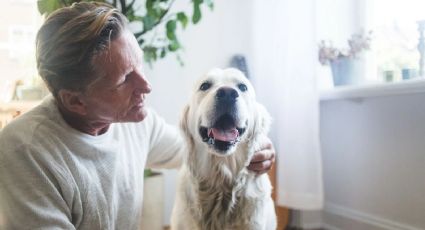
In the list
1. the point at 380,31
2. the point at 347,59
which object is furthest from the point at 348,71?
A: the point at 380,31

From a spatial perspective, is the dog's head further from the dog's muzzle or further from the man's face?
the man's face

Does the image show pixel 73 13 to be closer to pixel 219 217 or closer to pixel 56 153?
pixel 56 153

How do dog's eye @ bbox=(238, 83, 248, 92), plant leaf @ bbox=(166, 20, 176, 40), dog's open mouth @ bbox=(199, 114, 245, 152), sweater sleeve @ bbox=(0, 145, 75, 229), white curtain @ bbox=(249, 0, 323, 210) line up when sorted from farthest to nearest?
white curtain @ bbox=(249, 0, 323, 210) → plant leaf @ bbox=(166, 20, 176, 40) → dog's eye @ bbox=(238, 83, 248, 92) → dog's open mouth @ bbox=(199, 114, 245, 152) → sweater sleeve @ bbox=(0, 145, 75, 229)

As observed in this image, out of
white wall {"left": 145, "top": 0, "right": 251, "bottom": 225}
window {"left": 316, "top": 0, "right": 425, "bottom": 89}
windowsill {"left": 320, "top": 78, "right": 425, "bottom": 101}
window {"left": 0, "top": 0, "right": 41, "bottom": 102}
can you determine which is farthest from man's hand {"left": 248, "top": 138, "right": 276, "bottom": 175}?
window {"left": 0, "top": 0, "right": 41, "bottom": 102}

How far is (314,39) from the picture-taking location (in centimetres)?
196

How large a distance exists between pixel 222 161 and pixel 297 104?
90 centimetres

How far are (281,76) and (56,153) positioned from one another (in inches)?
56.5

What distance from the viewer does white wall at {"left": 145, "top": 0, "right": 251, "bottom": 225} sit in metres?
2.45

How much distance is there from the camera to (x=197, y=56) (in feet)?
8.32

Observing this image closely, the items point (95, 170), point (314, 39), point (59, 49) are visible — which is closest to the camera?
point (59, 49)

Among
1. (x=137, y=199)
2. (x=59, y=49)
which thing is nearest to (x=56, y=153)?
(x=59, y=49)

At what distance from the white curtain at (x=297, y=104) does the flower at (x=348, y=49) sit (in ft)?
0.56

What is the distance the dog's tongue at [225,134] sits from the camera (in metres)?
1.14

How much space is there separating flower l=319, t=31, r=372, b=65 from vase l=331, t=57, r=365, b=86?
26mm
